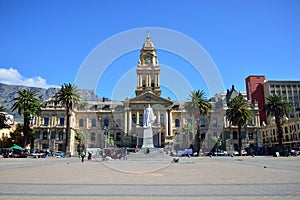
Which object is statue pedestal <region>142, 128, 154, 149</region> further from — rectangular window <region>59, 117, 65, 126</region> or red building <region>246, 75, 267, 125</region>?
red building <region>246, 75, 267, 125</region>

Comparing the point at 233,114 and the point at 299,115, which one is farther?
the point at 299,115

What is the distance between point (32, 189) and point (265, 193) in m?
7.55

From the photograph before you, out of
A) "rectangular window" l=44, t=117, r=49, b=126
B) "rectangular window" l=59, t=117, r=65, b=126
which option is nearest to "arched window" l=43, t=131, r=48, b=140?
"rectangular window" l=44, t=117, r=49, b=126

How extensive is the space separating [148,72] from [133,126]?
2023cm

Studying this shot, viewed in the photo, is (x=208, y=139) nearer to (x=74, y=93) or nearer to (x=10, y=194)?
(x=74, y=93)

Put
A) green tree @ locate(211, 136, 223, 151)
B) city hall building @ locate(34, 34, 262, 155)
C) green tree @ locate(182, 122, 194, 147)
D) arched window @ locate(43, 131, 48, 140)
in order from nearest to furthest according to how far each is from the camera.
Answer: green tree @ locate(211, 136, 223, 151), green tree @ locate(182, 122, 194, 147), city hall building @ locate(34, 34, 262, 155), arched window @ locate(43, 131, 48, 140)

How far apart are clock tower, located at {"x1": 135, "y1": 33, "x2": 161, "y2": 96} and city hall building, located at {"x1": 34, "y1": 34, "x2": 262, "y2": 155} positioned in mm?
7994

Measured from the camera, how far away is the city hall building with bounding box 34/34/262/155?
67.8 metres

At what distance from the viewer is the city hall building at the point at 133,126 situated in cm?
6781

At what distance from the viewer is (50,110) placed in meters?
71.1

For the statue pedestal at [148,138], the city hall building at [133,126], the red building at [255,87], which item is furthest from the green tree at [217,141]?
the red building at [255,87]

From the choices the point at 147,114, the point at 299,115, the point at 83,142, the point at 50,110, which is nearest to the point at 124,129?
the point at 83,142

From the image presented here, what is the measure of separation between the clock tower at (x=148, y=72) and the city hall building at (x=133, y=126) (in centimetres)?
799

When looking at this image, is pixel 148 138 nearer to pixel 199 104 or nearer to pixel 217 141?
pixel 199 104
